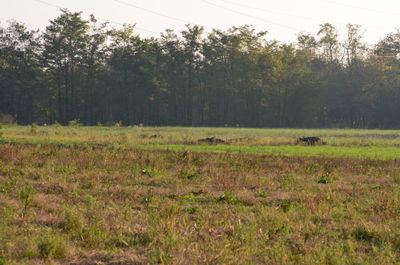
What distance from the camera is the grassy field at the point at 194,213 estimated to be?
9.69m

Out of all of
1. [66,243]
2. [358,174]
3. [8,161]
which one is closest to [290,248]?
[66,243]

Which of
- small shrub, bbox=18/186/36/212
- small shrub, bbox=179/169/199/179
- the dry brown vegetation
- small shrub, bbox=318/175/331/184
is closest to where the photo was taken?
the dry brown vegetation

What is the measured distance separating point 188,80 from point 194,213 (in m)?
96.5

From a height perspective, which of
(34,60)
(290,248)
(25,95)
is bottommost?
(290,248)

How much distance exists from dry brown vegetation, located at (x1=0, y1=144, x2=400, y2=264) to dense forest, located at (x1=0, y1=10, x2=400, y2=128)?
7874 cm

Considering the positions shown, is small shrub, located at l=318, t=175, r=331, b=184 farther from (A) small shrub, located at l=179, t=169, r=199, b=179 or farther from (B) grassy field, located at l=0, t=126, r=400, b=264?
(A) small shrub, located at l=179, t=169, r=199, b=179

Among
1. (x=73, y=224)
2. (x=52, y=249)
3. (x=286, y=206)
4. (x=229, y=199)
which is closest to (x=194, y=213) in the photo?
(x=229, y=199)

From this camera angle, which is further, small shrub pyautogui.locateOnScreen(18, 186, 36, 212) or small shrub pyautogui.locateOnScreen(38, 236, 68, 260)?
small shrub pyautogui.locateOnScreen(18, 186, 36, 212)

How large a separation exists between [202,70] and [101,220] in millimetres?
96426

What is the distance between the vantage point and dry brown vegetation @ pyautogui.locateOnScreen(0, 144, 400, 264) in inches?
381

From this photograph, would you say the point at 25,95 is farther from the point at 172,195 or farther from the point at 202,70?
the point at 172,195

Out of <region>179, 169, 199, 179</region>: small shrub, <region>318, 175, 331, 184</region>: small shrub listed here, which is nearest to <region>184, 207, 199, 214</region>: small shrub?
<region>179, 169, 199, 179</region>: small shrub

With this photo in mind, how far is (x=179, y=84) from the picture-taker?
107688mm

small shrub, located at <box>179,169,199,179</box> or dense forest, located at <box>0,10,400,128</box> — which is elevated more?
dense forest, located at <box>0,10,400,128</box>
